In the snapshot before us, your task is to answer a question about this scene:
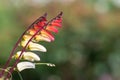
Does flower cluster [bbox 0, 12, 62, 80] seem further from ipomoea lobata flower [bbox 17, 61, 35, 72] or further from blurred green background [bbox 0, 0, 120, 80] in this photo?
blurred green background [bbox 0, 0, 120, 80]

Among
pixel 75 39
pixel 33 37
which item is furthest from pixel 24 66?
pixel 75 39

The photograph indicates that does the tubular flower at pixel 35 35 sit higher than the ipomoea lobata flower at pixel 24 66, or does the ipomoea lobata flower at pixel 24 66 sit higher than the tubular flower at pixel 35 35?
the tubular flower at pixel 35 35

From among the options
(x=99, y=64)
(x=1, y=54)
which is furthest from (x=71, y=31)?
(x=1, y=54)

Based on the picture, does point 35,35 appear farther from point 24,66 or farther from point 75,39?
point 75,39

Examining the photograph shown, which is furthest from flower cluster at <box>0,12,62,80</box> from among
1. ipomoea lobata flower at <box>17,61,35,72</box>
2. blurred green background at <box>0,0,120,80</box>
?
blurred green background at <box>0,0,120,80</box>

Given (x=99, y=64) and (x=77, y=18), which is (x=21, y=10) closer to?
(x=77, y=18)

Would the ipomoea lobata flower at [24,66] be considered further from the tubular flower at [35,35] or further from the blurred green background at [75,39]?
the blurred green background at [75,39]

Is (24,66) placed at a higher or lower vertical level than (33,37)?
lower

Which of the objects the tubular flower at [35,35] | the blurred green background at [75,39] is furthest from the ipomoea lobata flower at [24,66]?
the blurred green background at [75,39]
